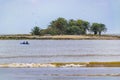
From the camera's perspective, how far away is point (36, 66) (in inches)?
2122

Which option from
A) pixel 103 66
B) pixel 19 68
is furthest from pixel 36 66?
pixel 103 66

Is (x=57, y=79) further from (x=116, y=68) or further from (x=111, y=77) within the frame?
(x=116, y=68)

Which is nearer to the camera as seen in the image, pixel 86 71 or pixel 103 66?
pixel 86 71

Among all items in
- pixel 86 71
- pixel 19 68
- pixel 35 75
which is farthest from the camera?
pixel 19 68

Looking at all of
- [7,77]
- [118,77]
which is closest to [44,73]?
[7,77]

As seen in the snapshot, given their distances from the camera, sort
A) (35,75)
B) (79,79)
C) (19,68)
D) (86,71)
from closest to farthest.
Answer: (79,79) → (35,75) → (86,71) → (19,68)

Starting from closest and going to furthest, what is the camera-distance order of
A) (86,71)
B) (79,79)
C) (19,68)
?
(79,79), (86,71), (19,68)

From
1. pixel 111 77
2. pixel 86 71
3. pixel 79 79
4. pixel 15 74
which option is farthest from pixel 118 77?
pixel 15 74

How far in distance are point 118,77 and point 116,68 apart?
29.8 ft

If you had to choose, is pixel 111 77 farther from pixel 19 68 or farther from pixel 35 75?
pixel 19 68

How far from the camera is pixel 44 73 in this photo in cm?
4584

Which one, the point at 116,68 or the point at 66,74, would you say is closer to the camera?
the point at 66,74

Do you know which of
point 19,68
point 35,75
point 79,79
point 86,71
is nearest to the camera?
point 79,79

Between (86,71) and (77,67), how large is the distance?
5.11m
